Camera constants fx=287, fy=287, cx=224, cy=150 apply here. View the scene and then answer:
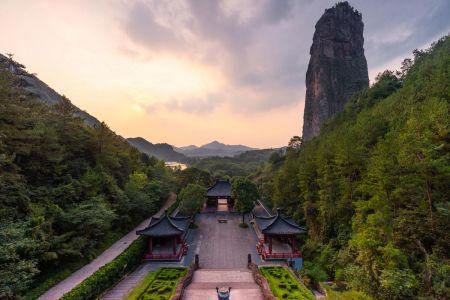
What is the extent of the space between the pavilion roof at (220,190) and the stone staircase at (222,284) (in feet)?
67.4

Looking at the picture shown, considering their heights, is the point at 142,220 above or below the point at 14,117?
below

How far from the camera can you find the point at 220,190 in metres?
41.5

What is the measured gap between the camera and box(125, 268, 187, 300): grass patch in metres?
14.8

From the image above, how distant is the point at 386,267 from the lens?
13273 millimetres

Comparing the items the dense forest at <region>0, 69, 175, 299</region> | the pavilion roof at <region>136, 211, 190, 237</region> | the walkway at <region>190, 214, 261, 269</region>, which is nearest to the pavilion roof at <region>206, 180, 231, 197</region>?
the walkway at <region>190, 214, 261, 269</region>

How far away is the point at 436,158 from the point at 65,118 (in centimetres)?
2606

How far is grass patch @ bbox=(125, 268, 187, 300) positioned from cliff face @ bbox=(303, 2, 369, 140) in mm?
63016

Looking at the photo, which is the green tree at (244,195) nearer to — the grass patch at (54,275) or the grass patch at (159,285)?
the grass patch at (159,285)

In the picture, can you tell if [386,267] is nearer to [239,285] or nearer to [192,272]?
[239,285]

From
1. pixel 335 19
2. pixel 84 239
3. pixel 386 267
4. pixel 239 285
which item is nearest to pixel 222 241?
pixel 239 285

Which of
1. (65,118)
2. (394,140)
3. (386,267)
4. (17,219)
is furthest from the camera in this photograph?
(65,118)

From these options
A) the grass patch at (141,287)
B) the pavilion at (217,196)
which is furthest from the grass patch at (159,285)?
the pavilion at (217,196)

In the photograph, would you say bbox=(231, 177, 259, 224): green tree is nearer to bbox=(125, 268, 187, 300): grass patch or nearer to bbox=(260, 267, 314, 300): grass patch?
bbox=(260, 267, 314, 300): grass patch

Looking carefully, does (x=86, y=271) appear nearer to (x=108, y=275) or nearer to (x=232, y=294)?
Result: (x=108, y=275)
